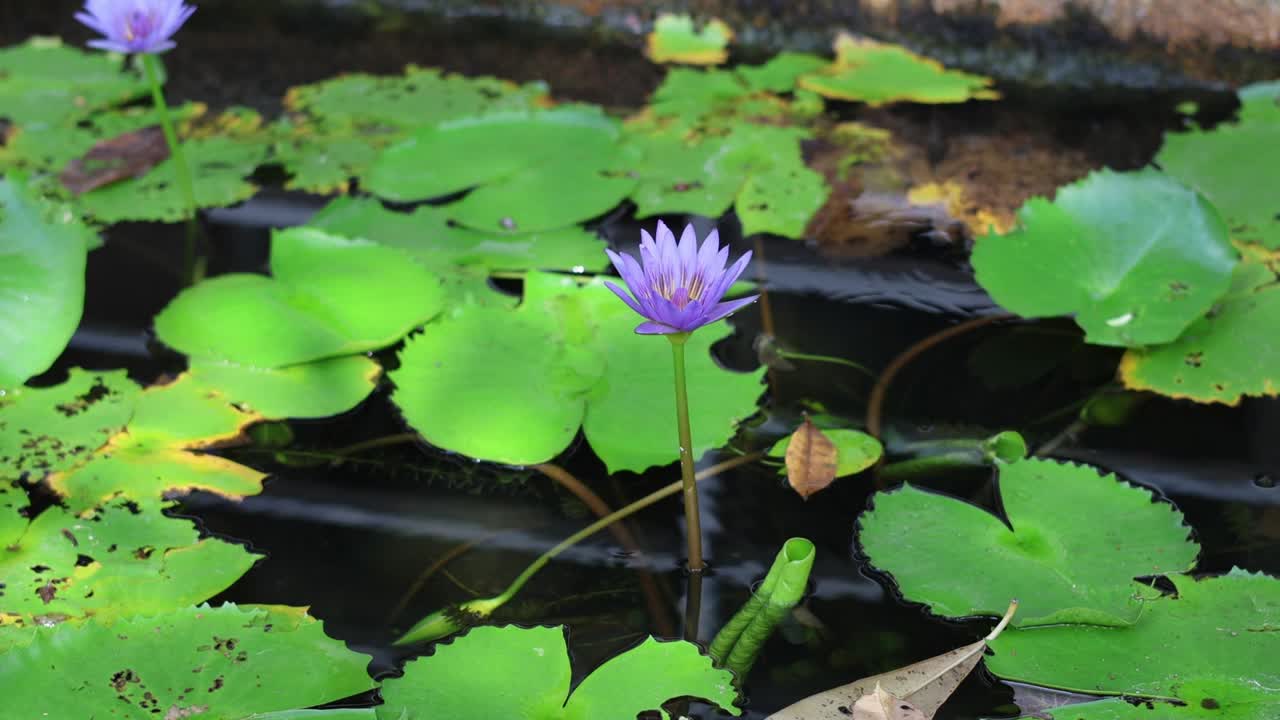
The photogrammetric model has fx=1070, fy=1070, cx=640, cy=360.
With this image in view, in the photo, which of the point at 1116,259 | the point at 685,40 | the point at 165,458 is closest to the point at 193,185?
the point at 165,458

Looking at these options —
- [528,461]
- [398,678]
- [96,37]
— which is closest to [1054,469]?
[528,461]

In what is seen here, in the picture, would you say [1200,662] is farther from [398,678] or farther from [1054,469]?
[398,678]

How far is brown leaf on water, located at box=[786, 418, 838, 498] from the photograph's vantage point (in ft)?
4.53

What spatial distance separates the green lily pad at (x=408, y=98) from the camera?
241 centimetres

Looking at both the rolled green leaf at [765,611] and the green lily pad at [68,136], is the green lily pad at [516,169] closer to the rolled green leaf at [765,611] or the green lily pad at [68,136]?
the green lily pad at [68,136]

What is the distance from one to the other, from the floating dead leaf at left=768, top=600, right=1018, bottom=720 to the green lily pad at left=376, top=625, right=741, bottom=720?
0.08m

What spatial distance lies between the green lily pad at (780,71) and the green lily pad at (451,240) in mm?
765

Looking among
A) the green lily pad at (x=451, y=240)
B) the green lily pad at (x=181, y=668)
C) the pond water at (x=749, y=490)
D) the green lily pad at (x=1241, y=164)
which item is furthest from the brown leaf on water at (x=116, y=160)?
the green lily pad at (x=1241, y=164)

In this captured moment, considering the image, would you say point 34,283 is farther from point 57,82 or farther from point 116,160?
point 57,82

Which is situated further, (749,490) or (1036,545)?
(749,490)

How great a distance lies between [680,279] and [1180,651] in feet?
2.17

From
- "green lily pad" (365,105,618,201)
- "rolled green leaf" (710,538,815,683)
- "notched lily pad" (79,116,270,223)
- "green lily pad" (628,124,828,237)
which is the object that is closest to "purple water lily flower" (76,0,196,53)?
→ "notched lily pad" (79,116,270,223)

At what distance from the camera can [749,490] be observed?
143 centimetres

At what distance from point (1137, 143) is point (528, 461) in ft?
4.97
